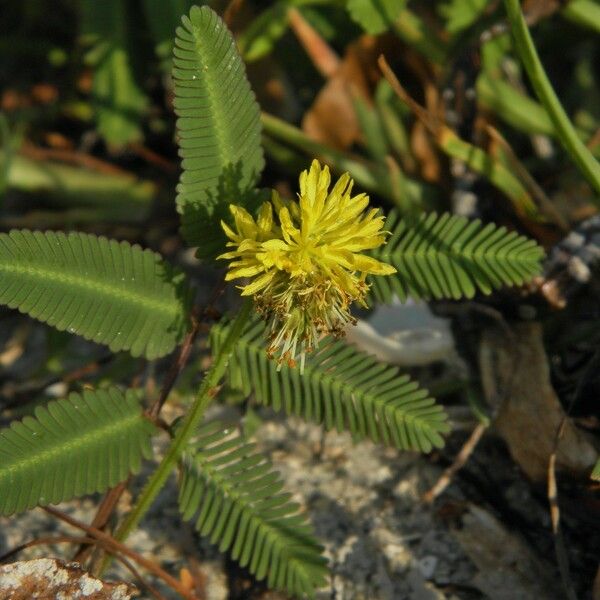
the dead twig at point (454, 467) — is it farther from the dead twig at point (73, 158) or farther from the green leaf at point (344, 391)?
the dead twig at point (73, 158)

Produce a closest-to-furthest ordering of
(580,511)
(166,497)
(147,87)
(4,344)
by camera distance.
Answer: (580,511) → (166,497) → (4,344) → (147,87)

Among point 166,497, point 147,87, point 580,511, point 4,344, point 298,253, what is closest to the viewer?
point 298,253

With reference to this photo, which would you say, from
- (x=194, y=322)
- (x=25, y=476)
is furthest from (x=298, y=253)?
(x=25, y=476)

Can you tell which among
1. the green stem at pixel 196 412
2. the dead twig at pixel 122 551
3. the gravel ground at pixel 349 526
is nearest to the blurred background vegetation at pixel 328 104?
the gravel ground at pixel 349 526

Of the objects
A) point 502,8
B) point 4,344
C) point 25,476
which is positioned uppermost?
point 502,8

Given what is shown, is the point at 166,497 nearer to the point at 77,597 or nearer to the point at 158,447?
the point at 158,447

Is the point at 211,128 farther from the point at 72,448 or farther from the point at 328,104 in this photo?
the point at 328,104
